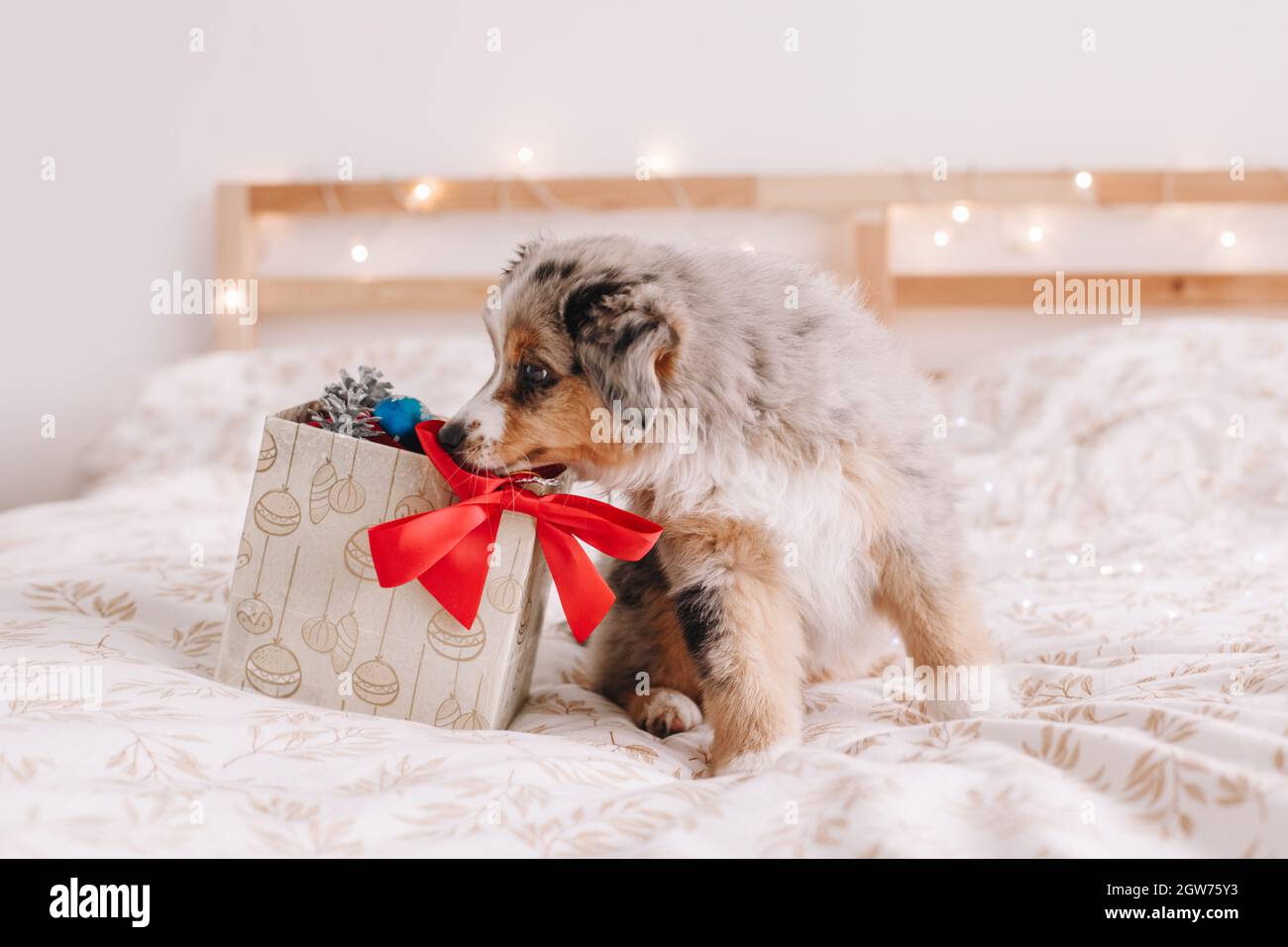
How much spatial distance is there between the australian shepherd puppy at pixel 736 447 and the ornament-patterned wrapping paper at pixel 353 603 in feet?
0.38

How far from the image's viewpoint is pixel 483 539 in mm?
1239

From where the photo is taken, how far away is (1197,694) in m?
1.21

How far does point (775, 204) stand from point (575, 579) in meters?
2.49

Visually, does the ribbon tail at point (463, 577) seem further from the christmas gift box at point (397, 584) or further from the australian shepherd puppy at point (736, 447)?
the australian shepherd puppy at point (736, 447)

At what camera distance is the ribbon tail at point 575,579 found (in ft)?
4.18

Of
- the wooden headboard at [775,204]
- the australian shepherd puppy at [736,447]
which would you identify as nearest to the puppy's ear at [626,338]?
the australian shepherd puppy at [736,447]

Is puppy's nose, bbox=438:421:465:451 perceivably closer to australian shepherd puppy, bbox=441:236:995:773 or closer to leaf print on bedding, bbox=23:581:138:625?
australian shepherd puppy, bbox=441:236:995:773

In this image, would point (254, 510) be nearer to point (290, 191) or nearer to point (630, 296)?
point (630, 296)

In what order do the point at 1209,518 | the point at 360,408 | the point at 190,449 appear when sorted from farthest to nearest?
the point at 190,449 → the point at 1209,518 → the point at 360,408

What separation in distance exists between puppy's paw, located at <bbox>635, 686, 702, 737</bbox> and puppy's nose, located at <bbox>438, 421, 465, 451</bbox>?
48 cm

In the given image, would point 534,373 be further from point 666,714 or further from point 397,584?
point 666,714
